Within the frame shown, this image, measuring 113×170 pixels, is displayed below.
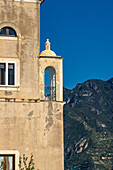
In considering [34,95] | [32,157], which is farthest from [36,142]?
[34,95]

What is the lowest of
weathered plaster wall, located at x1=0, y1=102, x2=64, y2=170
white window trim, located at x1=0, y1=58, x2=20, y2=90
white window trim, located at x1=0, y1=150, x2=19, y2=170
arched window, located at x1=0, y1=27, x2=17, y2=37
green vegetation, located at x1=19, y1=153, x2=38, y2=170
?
green vegetation, located at x1=19, y1=153, x2=38, y2=170

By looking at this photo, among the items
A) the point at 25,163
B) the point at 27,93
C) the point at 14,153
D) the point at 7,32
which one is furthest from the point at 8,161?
the point at 7,32

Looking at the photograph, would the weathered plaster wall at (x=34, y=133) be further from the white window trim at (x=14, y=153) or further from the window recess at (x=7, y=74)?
the window recess at (x=7, y=74)

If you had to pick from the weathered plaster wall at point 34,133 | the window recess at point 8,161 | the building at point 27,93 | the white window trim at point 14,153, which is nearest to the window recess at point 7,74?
the building at point 27,93

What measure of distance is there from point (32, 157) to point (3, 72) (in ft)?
13.0

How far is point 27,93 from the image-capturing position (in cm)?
2203

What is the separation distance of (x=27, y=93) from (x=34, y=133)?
1.82 meters

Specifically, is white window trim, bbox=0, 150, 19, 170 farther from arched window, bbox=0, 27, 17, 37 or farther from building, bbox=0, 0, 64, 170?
arched window, bbox=0, 27, 17, 37

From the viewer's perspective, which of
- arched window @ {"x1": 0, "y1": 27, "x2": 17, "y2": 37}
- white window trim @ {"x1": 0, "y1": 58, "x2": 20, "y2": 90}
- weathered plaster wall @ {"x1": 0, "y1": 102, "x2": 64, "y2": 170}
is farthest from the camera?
arched window @ {"x1": 0, "y1": 27, "x2": 17, "y2": 37}

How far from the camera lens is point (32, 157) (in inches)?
842

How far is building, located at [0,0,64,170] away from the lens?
845 inches

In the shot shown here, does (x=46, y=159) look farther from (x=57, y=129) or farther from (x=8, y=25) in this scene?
(x=8, y=25)

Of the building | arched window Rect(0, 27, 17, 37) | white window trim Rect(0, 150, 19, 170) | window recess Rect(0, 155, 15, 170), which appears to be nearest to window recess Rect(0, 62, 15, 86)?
the building

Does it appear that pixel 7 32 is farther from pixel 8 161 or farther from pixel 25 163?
pixel 25 163
